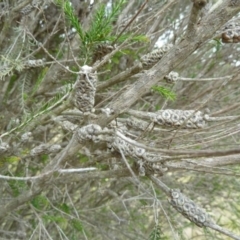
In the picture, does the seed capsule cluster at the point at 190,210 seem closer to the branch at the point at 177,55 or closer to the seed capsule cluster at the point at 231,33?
the branch at the point at 177,55

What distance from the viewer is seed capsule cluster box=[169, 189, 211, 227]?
1.07m

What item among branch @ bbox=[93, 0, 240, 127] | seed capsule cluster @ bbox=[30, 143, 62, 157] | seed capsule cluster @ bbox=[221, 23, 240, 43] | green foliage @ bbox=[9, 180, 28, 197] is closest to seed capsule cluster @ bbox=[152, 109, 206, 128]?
branch @ bbox=[93, 0, 240, 127]

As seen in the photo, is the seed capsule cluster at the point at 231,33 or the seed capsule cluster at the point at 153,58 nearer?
the seed capsule cluster at the point at 231,33

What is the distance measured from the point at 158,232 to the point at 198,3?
63cm

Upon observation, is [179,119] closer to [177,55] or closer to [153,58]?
[177,55]

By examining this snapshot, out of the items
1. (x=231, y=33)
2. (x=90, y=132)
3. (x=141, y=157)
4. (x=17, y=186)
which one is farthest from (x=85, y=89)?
(x=17, y=186)

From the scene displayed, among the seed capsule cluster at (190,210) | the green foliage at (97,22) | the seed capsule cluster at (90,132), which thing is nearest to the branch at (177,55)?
the seed capsule cluster at (90,132)

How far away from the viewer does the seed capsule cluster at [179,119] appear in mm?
970

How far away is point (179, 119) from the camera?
0.98 metres

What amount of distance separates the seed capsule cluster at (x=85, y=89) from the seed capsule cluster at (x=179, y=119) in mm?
158

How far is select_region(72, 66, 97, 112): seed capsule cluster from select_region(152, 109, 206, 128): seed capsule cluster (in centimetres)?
16

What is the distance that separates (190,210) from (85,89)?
1.26 feet

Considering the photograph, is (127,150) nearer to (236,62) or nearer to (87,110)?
(87,110)

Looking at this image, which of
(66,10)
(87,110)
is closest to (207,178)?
(87,110)
